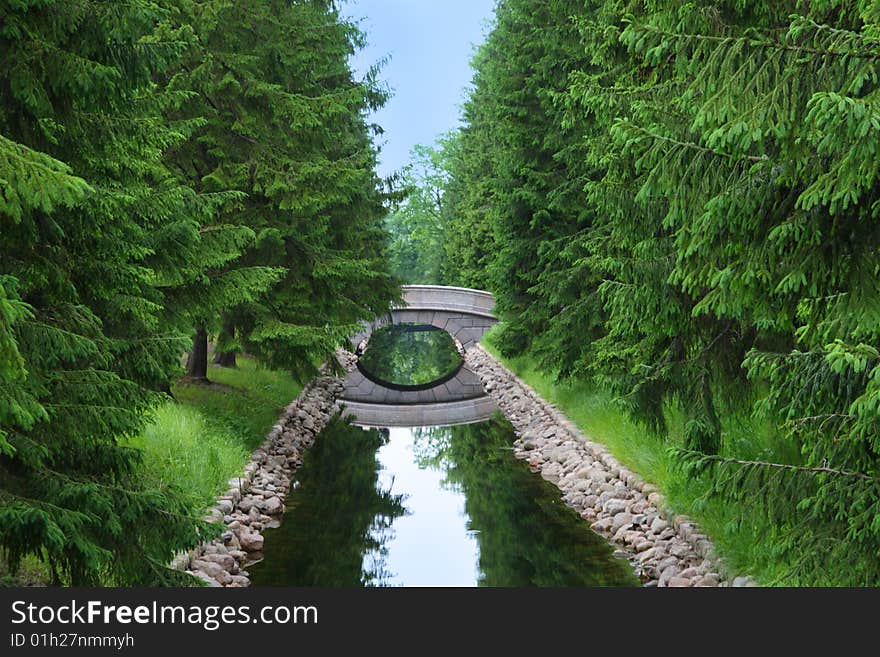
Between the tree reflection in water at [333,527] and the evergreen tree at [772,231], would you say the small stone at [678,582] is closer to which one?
the evergreen tree at [772,231]

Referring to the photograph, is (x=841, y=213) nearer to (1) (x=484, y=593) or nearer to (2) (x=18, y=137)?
(1) (x=484, y=593)

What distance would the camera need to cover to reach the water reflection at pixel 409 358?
99.7 ft

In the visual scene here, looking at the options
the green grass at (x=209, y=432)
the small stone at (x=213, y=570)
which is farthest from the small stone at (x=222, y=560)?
the green grass at (x=209, y=432)

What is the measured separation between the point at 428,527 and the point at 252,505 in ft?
7.13

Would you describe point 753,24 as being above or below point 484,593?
above

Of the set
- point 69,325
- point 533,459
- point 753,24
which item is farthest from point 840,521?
point 533,459

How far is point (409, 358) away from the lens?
38594 mm

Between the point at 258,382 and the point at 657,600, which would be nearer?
the point at 657,600

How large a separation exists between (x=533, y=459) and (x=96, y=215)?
9.82 meters

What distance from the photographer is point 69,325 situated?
5082mm

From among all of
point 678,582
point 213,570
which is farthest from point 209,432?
point 678,582

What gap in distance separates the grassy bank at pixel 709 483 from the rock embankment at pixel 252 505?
10.9 ft

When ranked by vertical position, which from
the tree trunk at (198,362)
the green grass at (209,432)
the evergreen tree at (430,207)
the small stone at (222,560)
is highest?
the evergreen tree at (430,207)

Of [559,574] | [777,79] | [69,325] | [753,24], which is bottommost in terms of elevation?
[559,574]
